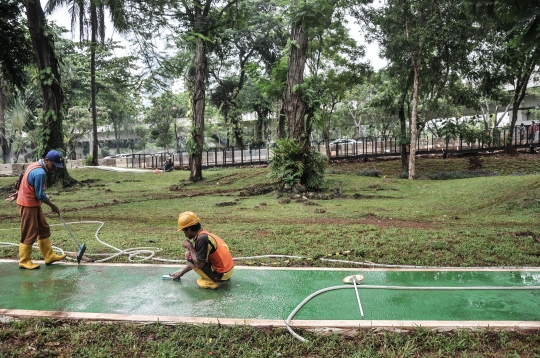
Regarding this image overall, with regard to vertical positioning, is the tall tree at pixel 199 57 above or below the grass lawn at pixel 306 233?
above

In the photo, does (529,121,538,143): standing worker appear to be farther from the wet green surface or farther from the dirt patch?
the wet green surface

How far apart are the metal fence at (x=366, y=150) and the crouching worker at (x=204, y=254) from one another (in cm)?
1227

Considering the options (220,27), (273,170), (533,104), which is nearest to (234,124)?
(220,27)

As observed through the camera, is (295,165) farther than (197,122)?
No

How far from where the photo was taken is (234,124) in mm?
34625

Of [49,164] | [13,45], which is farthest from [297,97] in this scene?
[13,45]

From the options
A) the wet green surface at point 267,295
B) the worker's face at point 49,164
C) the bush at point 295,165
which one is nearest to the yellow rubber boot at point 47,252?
the wet green surface at point 267,295

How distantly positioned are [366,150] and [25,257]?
21.4 m

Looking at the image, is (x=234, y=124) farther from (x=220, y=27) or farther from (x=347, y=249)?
(x=347, y=249)

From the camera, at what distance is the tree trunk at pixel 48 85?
16045 mm

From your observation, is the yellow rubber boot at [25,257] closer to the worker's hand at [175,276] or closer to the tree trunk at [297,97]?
the worker's hand at [175,276]

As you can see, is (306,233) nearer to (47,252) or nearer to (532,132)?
(47,252)

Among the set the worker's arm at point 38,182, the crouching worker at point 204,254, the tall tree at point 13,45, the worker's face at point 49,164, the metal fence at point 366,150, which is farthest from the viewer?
the metal fence at point 366,150

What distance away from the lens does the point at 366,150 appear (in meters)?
24.9
